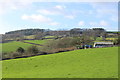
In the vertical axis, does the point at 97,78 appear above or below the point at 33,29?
below

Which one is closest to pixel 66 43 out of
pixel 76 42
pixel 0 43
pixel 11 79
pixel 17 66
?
pixel 76 42

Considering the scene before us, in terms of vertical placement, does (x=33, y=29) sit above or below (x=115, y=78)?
above

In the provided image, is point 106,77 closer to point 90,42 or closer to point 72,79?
point 72,79

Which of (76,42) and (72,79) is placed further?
(76,42)

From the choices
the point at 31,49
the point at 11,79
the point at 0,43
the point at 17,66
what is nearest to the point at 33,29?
the point at 0,43

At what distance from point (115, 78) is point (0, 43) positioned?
4143 centimetres

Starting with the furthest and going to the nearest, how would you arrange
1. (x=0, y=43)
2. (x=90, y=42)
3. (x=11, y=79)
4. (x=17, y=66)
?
(x=90, y=42), (x=0, y=43), (x=17, y=66), (x=11, y=79)

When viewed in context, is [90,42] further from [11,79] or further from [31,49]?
[11,79]

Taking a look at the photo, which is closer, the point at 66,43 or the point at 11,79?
the point at 11,79

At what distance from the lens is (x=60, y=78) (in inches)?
462

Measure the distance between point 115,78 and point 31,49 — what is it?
2947cm

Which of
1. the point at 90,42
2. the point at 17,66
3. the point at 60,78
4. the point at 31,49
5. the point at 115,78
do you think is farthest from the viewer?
the point at 90,42

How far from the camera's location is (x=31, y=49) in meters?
38.2

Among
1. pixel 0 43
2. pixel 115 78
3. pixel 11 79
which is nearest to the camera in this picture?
pixel 115 78
